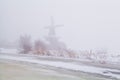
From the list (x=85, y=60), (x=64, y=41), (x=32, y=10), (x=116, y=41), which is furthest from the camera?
(x=32, y=10)

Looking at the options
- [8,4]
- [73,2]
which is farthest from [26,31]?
[73,2]

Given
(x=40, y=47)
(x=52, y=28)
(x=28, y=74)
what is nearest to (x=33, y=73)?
(x=28, y=74)

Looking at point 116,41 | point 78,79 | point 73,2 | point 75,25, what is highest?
point 73,2

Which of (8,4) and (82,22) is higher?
(8,4)

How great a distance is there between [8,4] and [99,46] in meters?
1.51

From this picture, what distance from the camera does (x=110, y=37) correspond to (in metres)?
2.10

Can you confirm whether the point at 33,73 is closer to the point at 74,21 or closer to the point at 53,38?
the point at 53,38

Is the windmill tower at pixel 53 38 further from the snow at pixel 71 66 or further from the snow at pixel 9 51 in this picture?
the snow at pixel 9 51

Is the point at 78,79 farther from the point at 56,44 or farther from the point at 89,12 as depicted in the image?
the point at 89,12

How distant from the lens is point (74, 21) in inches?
93.5

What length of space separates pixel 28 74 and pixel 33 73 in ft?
0.25

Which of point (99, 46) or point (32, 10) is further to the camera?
point (32, 10)

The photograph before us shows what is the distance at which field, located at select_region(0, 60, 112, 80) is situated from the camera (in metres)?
2.35

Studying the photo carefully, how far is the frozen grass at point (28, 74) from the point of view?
7.90ft
